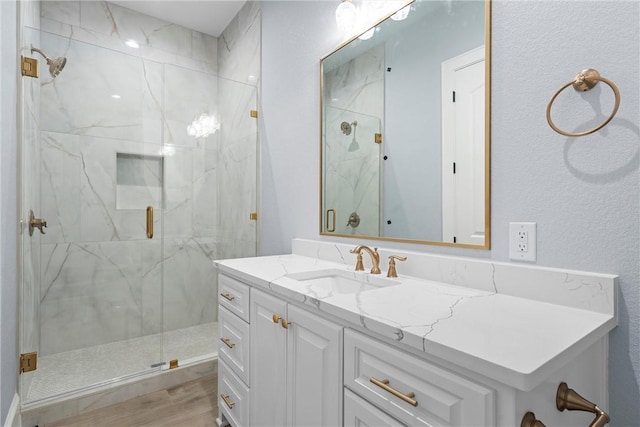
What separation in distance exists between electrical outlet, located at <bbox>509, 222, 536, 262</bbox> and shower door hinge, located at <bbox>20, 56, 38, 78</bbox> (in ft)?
7.99

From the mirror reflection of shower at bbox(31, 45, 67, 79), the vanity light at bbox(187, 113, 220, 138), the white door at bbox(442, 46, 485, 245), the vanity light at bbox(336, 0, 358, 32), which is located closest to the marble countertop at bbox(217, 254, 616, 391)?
the white door at bbox(442, 46, 485, 245)

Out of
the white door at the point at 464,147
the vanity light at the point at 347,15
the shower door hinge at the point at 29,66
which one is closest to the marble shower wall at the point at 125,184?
the shower door hinge at the point at 29,66

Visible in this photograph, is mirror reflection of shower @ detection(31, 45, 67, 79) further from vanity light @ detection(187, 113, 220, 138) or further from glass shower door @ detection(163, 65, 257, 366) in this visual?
vanity light @ detection(187, 113, 220, 138)

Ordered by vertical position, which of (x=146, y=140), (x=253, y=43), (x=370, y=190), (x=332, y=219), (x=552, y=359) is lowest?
(x=552, y=359)

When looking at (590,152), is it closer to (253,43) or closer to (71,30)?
(253,43)

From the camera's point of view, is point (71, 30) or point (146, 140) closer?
point (146, 140)

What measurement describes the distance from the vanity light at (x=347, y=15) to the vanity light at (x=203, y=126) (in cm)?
138

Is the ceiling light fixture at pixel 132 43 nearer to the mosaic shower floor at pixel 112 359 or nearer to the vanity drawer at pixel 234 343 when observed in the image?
the mosaic shower floor at pixel 112 359

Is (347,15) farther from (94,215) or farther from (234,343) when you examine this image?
(94,215)

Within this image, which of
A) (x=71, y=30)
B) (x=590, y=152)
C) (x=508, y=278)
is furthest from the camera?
(x=71, y=30)

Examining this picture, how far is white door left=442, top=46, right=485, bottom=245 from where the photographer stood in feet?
3.71

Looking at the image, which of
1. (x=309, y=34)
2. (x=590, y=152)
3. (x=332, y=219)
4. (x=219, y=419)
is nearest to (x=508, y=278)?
(x=590, y=152)

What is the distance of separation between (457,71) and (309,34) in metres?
1.11

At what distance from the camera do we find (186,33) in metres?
3.08
